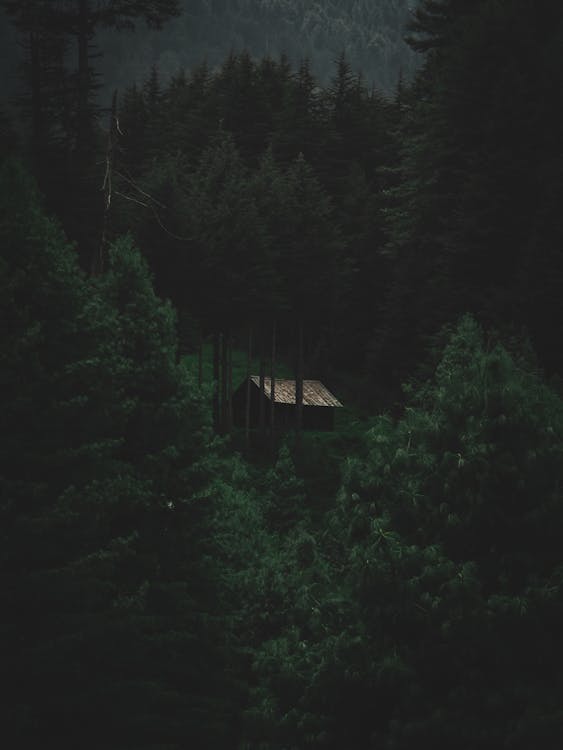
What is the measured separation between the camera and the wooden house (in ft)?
163

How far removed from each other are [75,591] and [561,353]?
22.1 meters

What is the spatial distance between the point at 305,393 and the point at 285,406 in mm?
1594

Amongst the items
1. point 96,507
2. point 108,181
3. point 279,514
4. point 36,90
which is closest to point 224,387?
point 279,514

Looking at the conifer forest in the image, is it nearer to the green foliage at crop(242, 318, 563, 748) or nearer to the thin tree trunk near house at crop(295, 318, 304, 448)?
the green foliage at crop(242, 318, 563, 748)

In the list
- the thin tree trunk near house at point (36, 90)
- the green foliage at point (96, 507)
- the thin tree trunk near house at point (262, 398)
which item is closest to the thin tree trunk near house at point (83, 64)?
the green foliage at point (96, 507)

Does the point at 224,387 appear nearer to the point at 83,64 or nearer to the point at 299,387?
the point at 299,387

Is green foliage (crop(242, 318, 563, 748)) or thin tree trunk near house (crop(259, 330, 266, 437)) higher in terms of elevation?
thin tree trunk near house (crop(259, 330, 266, 437))

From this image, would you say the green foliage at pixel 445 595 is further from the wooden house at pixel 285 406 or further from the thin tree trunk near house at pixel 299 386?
the wooden house at pixel 285 406

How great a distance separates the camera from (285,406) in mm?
50406

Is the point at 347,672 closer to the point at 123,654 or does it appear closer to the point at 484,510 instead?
the point at 484,510

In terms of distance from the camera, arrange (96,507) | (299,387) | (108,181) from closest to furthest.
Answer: (96,507) → (108,181) → (299,387)

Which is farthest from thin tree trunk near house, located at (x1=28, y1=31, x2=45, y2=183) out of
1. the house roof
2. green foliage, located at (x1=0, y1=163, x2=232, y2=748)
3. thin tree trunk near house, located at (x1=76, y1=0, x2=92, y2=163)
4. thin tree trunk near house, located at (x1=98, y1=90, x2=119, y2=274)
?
green foliage, located at (x1=0, y1=163, x2=232, y2=748)

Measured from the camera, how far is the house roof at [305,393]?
1938 inches

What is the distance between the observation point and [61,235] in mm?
18719
